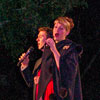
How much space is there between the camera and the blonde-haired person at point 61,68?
3506 mm

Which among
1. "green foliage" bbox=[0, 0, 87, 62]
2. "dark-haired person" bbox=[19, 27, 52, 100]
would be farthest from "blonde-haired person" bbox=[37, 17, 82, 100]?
"green foliage" bbox=[0, 0, 87, 62]

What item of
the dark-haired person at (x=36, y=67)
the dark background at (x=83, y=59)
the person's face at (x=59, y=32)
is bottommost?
the dark background at (x=83, y=59)

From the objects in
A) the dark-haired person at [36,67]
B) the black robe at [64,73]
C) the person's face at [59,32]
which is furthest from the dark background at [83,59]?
the black robe at [64,73]

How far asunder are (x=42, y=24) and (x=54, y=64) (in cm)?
186

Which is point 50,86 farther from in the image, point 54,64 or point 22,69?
point 22,69

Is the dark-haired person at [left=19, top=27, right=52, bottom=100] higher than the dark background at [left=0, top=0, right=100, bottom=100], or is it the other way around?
the dark-haired person at [left=19, top=27, right=52, bottom=100]

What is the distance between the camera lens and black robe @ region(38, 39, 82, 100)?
3.50m

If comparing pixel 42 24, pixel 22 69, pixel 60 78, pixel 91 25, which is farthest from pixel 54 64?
pixel 91 25

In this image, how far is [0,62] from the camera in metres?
7.23

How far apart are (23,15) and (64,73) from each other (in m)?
2.17

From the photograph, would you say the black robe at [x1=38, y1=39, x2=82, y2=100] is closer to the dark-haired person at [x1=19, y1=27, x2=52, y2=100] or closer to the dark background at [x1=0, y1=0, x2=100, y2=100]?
the dark-haired person at [x1=19, y1=27, x2=52, y2=100]

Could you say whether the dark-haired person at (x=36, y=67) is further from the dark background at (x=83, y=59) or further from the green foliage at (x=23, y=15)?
the dark background at (x=83, y=59)

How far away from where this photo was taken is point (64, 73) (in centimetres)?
351

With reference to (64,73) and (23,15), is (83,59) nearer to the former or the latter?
(23,15)
